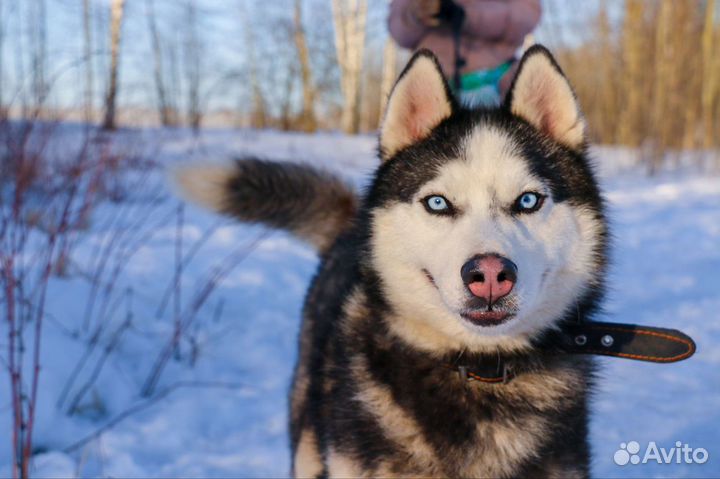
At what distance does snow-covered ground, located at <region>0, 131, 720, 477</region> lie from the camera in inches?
88.1

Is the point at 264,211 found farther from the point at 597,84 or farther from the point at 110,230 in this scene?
the point at 597,84

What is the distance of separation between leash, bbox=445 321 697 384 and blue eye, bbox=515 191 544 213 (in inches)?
13.4

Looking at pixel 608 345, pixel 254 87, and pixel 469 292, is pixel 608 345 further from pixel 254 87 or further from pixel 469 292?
pixel 254 87

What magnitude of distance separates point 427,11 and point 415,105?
1.53 metres

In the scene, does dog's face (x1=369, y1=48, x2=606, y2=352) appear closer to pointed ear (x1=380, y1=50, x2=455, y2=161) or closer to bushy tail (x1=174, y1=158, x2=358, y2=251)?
pointed ear (x1=380, y1=50, x2=455, y2=161)

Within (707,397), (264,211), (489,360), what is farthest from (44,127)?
(707,397)

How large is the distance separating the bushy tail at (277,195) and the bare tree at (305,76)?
1472 centimetres

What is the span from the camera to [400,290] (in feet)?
5.32

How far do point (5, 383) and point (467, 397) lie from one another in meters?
1.76

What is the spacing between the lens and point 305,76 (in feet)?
57.5

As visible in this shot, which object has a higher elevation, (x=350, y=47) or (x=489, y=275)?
(x=350, y=47)

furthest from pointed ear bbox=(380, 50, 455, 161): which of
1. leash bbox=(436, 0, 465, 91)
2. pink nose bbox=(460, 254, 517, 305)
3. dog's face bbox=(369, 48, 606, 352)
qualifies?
leash bbox=(436, 0, 465, 91)

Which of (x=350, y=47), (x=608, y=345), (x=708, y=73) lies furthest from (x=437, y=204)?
(x=350, y=47)

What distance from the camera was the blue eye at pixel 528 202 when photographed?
5.06 feet
